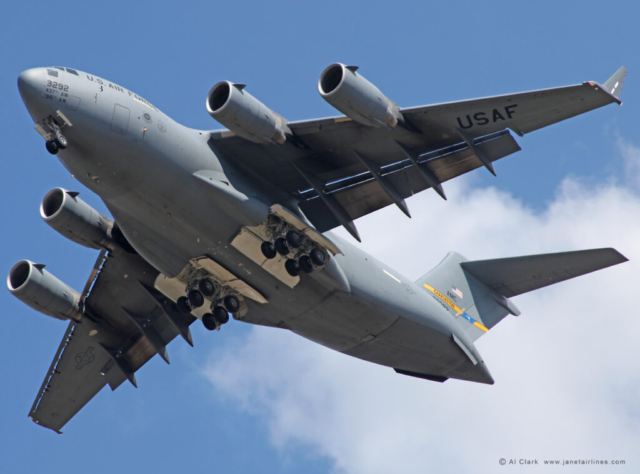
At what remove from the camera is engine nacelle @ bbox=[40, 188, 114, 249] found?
1770 cm

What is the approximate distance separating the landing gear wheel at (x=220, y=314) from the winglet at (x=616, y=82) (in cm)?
864

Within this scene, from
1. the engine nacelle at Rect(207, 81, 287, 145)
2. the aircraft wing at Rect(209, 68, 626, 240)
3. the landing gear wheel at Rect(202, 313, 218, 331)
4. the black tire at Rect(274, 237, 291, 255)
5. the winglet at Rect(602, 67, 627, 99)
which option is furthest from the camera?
the landing gear wheel at Rect(202, 313, 218, 331)

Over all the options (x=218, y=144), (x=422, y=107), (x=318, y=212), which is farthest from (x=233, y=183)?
(x=422, y=107)

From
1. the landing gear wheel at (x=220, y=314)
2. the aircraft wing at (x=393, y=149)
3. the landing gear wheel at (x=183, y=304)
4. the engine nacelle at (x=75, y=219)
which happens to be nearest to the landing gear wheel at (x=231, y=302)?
the landing gear wheel at (x=220, y=314)

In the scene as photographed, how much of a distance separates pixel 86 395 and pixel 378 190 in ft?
31.2

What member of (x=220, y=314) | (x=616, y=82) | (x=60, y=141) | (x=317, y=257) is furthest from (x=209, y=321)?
(x=616, y=82)

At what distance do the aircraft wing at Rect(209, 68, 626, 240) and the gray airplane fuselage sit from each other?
0.48m

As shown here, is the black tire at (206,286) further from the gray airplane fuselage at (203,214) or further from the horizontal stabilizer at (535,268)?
the horizontal stabilizer at (535,268)

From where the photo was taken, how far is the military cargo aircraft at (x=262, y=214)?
607 inches

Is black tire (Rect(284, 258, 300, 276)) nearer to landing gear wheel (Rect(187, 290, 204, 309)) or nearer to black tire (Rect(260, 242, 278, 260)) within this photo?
black tire (Rect(260, 242, 278, 260))

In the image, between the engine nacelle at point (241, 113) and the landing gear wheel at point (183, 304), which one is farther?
the landing gear wheel at point (183, 304)

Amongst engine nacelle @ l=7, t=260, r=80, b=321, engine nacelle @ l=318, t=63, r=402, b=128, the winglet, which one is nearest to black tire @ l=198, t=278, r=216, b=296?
engine nacelle @ l=7, t=260, r=80, b=321

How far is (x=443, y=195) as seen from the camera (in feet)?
56.7

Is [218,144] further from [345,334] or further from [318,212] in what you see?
[345,334]
